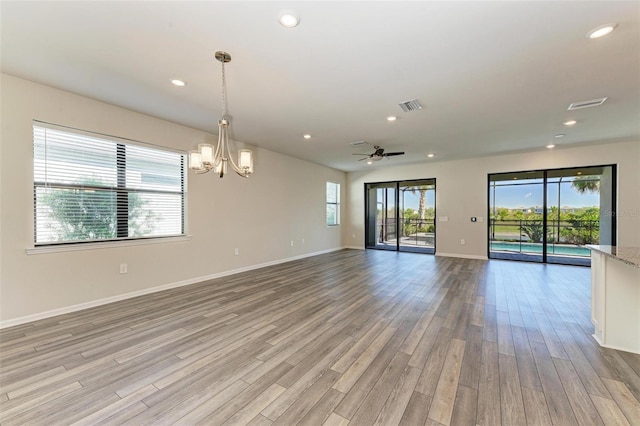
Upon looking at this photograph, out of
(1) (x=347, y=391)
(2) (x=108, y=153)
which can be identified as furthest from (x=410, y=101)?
(2) (x=108, y=153)

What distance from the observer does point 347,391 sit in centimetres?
185

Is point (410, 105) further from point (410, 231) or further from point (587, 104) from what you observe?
point (410, 231)

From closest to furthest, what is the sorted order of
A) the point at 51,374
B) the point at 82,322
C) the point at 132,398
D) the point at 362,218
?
the point at 132,398 → the point at 51,374 → the point at 82,322 → the point at 362,218

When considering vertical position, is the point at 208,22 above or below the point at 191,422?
above

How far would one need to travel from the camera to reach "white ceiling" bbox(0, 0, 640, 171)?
6.39 feet

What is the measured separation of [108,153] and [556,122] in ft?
22.9

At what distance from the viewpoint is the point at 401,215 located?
28.0 ft

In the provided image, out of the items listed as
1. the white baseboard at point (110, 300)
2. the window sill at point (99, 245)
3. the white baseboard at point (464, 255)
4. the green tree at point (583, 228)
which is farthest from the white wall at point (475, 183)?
the window sill at point (99, 245)

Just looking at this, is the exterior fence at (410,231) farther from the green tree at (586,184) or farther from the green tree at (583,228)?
the green tree at (586,184)

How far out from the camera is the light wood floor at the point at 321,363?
5.45ft

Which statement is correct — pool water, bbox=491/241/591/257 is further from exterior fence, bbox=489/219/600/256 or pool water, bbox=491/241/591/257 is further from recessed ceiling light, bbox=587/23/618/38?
recessed ceiling light, bbox=587/23/618/38

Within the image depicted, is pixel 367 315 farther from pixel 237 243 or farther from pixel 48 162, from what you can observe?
pixel 48 162

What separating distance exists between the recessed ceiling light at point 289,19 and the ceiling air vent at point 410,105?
6.42 feet

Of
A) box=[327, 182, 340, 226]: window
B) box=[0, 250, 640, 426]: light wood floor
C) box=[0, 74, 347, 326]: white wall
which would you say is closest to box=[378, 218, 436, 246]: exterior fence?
box=[327, 182, 340, 226]: window
